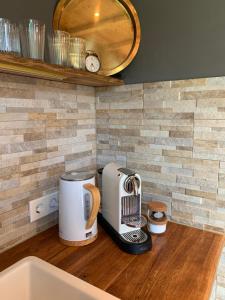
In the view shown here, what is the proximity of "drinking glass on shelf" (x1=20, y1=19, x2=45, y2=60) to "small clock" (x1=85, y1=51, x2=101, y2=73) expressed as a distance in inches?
9.0

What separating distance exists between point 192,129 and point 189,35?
14.8 inches

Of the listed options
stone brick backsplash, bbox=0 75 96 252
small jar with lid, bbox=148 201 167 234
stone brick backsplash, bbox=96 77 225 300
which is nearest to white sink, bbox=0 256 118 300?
stone brick backsplash, bbox=0 75 96 252

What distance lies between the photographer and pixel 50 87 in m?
0.98

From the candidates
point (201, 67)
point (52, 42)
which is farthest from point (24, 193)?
point (201, 67)

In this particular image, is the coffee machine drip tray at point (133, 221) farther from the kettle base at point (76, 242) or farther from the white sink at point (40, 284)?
the white sink at point (40, 284)

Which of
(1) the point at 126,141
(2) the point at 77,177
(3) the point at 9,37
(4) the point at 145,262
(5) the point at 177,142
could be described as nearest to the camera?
(3) the point at 9,37

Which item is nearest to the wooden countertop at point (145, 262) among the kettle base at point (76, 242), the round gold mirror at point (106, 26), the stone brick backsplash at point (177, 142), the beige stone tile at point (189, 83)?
the kettle base at point (76, 242)

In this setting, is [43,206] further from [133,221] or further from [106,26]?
[106,26]

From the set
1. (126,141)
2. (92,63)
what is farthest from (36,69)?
(126,141)

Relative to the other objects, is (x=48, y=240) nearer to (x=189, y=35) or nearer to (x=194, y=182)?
(x=194, y=182)

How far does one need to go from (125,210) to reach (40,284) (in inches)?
14.9

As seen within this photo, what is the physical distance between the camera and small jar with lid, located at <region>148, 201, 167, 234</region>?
0.97m

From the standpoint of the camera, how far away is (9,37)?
2.31 ft

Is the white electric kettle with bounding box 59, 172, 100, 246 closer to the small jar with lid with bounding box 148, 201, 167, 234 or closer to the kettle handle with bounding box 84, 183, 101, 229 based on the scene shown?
the kettle handle with bounding box 84, 183, 101, 229
